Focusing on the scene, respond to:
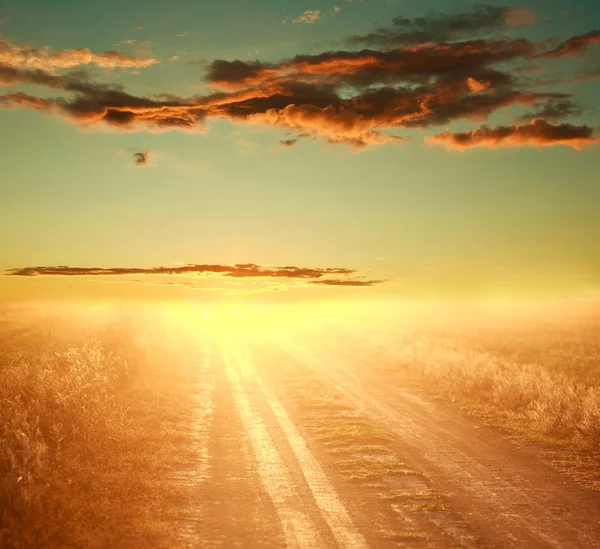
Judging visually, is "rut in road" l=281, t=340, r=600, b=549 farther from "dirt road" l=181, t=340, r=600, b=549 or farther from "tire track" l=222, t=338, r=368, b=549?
"tire track" l=222, t=338, r=368, b=549

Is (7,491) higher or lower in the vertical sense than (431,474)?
higher

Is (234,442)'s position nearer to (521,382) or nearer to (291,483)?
(291,483)

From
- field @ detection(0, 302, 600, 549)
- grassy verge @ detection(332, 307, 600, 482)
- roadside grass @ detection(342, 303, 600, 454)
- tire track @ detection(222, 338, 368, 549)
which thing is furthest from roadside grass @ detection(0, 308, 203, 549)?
roadside grass @ detection(342, 303, 600, 454)

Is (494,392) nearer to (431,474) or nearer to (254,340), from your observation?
(431,474)

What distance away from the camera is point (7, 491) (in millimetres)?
7691

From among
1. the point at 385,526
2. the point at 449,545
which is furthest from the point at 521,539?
the point at 385,526

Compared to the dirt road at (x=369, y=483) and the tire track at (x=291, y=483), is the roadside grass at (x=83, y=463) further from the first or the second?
the tire track at (x=291, y=483)

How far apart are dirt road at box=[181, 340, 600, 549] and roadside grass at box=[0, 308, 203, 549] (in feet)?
2.53

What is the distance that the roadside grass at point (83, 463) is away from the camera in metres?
7.41

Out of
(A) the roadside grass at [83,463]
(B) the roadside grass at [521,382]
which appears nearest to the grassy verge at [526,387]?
(B) the roadside grass at [521,382]

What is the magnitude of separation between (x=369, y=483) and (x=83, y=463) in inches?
239

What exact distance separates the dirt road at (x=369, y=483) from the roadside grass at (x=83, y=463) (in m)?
0.77

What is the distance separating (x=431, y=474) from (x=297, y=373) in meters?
14.4

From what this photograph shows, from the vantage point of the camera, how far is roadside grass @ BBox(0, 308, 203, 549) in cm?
741
